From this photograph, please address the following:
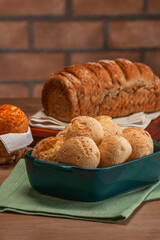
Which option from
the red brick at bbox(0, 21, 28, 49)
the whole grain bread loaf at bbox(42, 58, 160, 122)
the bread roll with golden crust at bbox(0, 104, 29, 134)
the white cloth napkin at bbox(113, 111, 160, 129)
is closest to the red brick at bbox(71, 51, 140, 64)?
the red brick at bbox(0, 21, 28, 49)

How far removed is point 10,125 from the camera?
1.03 metres

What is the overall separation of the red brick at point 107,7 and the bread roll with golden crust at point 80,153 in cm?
174

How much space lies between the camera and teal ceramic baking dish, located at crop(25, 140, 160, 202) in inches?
29.3

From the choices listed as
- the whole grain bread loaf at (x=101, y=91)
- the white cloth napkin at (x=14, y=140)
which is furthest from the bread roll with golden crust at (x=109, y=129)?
the whole grain bread loaf at (x=101, y=91)

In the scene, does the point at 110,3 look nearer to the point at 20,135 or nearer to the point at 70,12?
the point at 70,12

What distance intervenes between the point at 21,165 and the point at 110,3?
1.65m

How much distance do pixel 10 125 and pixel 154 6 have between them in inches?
65.4

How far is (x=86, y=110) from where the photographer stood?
1.43 metres

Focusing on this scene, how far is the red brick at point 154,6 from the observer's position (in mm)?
2396

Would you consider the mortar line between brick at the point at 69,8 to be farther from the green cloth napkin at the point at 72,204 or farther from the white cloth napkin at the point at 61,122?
the green cloth napkin at the point at 72,204

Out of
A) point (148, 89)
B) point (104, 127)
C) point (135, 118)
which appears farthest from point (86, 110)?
point (104, 127)

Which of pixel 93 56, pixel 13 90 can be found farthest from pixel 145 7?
pixel 13 90

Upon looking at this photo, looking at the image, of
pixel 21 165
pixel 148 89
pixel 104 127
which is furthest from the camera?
pixel 148 89

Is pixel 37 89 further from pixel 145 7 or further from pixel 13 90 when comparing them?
pixel 145 7
